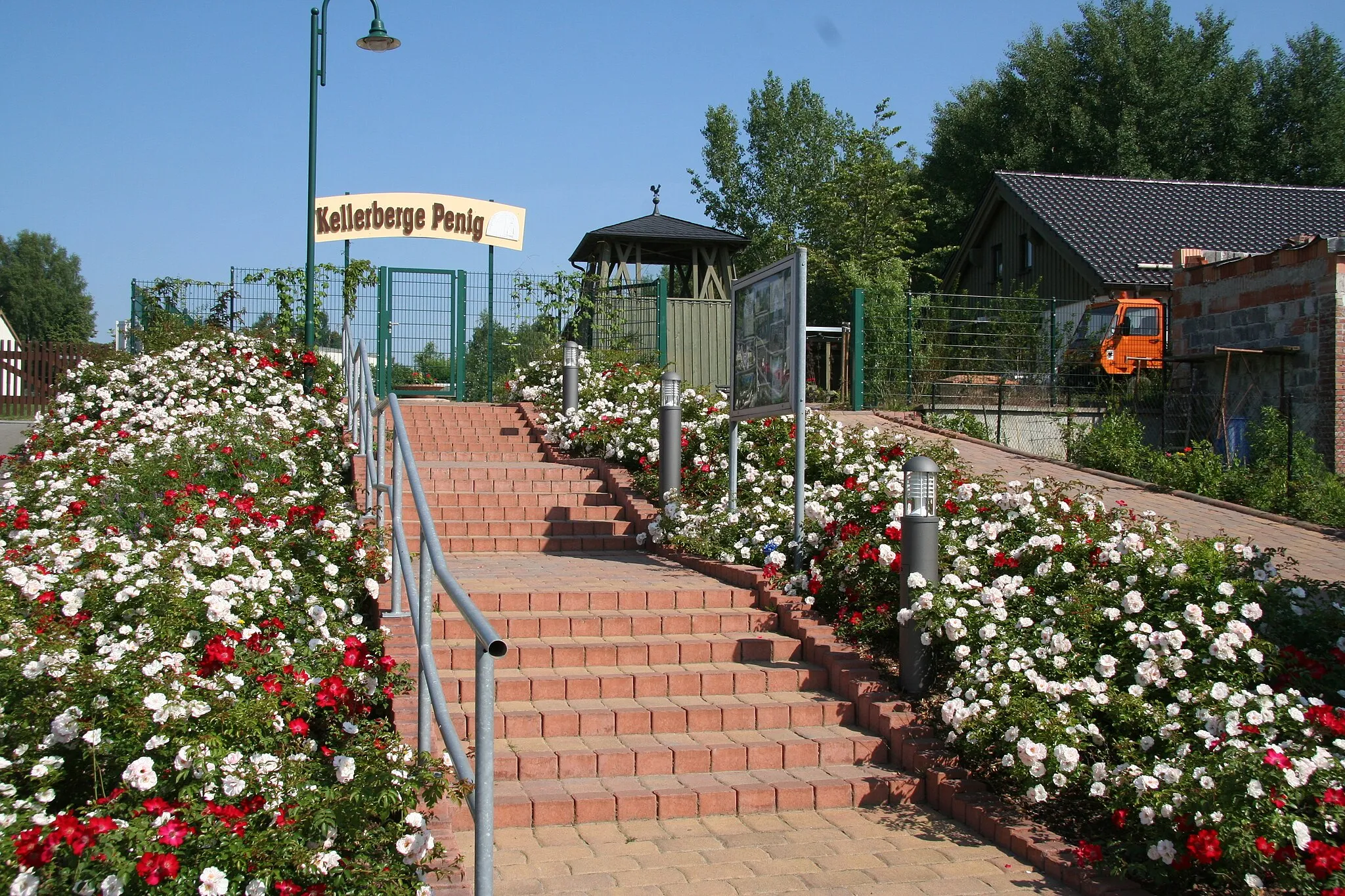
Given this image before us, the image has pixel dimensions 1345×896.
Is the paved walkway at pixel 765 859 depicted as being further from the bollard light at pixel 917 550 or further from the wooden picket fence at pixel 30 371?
the wooden picket fence at pixel 30 371

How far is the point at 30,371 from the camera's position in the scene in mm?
19453

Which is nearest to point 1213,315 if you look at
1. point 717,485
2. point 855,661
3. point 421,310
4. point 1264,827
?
point 717,485

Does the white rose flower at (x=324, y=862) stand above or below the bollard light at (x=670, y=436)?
below

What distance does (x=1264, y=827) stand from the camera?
369 centimetres

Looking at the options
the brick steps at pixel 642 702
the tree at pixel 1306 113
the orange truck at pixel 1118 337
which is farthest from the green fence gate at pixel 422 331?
the tree at pixel 1306 113

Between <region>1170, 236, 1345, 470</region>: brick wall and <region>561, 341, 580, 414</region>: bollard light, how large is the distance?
8913mm

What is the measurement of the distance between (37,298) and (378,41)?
7653 cm

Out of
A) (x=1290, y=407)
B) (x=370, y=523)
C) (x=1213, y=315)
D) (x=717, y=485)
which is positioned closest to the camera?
(x=370, y=523)

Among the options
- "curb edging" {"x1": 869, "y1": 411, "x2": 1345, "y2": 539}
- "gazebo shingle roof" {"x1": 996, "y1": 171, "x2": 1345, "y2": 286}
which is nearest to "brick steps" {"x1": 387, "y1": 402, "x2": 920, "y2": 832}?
"curb edging" {"x1": 869, "y1": 411, "x2": 1345, "y2": 539}

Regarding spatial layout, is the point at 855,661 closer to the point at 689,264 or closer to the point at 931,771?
the point at 931,771

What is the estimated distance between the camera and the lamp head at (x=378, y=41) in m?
13.1

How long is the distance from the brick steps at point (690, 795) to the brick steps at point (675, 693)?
16.9 inches

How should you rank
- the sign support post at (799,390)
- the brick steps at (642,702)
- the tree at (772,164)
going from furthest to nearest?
the tree at (772,164) → the sign support post at (799,390) → the brick steps at (642,702)

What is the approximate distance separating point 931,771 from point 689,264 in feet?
63.4
